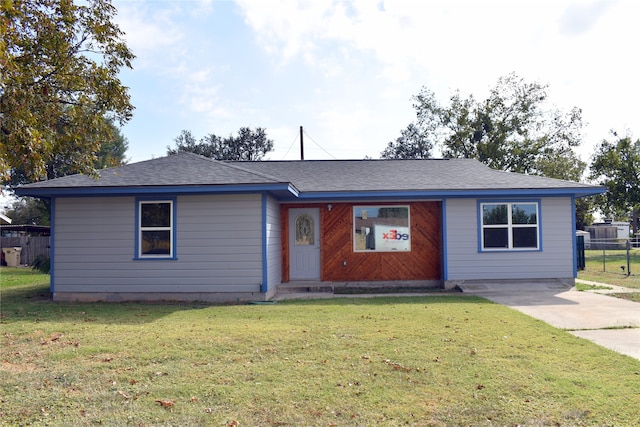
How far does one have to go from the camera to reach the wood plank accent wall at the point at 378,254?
13.1 metres

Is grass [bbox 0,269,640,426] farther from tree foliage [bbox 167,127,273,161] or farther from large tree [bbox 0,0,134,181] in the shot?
tree foliage [bbox 167,127,273,161]

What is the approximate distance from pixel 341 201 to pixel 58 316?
7.10 m

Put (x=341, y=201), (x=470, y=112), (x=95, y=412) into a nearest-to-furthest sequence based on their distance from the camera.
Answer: (x=95, y=412) < (x=341, y=201) < (x=470, y=112)

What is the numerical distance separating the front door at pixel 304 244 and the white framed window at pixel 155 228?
348 centimetres

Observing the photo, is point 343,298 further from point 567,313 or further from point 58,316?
point 58,316

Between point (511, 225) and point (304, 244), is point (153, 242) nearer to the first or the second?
point (304, 244)

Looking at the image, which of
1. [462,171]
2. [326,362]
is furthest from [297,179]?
[326,362]

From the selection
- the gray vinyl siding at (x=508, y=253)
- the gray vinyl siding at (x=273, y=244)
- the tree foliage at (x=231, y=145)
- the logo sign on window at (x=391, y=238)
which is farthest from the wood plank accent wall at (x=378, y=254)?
the tree foliage at (x=231, y=145)

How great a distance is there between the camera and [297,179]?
44.0 feet

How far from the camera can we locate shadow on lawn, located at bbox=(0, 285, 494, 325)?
8512 millimetres

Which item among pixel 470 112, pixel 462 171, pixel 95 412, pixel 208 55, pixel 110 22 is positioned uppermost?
pixel 470 112

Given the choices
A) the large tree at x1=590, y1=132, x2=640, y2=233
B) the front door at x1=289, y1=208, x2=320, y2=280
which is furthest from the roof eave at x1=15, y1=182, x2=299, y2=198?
the large tree at x1=590, y1=132, x2=640, y2=233

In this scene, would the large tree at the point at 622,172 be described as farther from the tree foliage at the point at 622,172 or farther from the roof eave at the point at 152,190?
the roof eave at the point at 152,190

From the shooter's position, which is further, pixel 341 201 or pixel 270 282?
pixel 341 201
